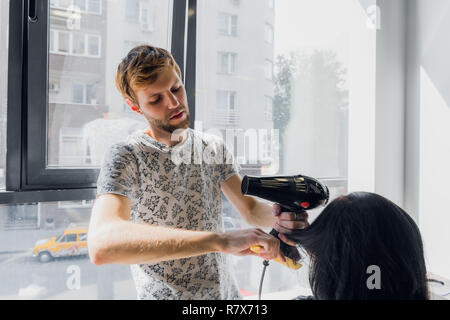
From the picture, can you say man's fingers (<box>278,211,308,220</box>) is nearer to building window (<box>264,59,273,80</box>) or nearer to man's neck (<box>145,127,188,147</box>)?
man's neck (<box>145,127,188,147</box>)

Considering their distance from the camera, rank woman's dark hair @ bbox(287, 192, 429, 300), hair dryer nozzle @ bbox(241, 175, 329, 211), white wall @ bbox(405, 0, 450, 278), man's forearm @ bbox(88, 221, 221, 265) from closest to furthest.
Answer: woman's dark hair @ bbox(287, 192, 429, 300)
man's forearm @ bbox(88, 221, 221, 265)
hair dryer nozzle @ bbox(241, 175, 329, 211)
white wall @ bbox(405, 0, 450, 278)

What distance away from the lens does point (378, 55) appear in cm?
171

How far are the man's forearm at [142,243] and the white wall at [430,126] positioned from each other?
1.35m

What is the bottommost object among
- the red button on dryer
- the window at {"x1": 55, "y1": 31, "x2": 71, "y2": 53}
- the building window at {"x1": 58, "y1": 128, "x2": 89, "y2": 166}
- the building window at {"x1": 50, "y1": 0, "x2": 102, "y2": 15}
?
the red button on dryer

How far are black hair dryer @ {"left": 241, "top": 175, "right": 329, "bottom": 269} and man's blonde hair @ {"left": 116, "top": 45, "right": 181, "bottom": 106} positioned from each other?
21.3 inches

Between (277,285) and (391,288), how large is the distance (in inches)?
44.8

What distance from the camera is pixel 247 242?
91cm

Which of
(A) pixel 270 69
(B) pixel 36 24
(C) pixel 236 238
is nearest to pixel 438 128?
(A) pixel 270 69

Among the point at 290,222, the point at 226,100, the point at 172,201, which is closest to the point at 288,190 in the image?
the point at 290,222

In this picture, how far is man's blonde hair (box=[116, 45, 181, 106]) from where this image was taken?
3.69 ft

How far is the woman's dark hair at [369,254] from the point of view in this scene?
756mm

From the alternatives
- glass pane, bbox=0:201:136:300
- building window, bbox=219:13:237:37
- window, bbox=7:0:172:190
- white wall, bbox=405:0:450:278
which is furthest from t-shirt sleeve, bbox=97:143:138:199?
white wall, bbox=405:0:450:278

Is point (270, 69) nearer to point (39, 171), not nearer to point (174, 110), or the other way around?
point (174, 110)

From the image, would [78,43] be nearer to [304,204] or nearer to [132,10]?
[132,10]
